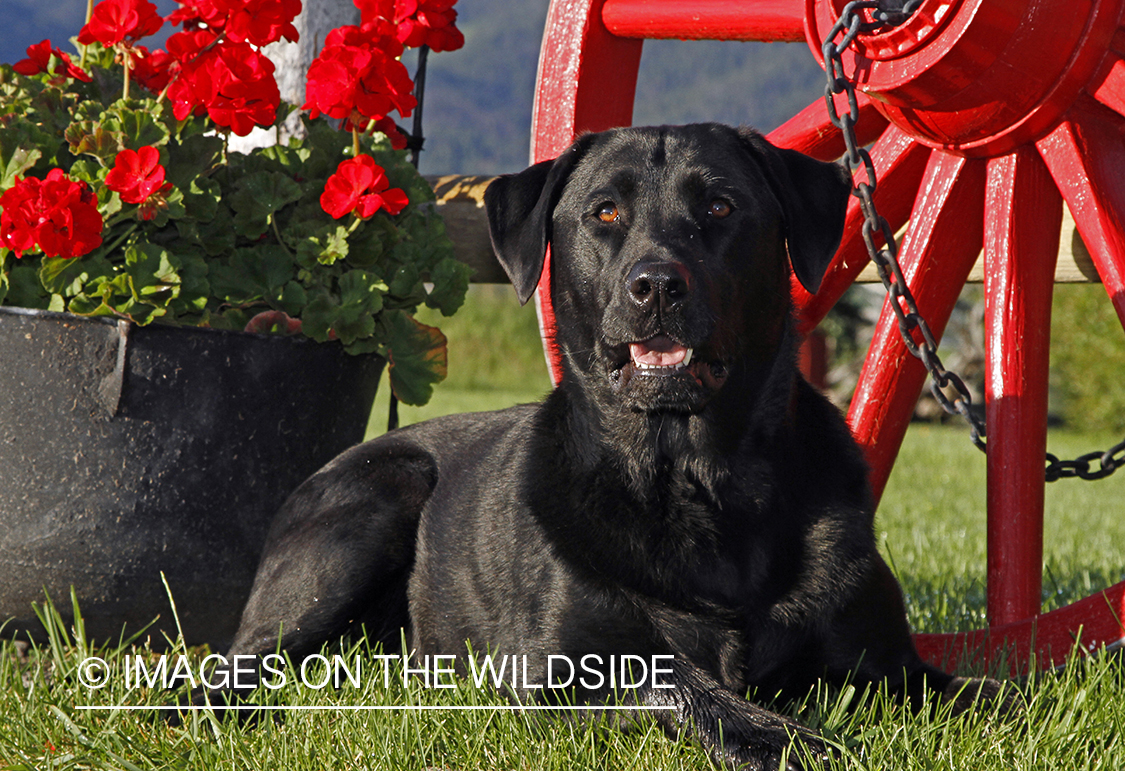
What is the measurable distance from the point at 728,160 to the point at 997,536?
1048 millimetres

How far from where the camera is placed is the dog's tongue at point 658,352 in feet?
6.88

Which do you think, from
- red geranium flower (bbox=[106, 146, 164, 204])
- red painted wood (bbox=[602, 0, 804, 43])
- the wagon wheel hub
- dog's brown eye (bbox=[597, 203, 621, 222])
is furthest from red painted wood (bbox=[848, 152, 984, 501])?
red geranium flower (bbox=[106, 146, 164, 204])

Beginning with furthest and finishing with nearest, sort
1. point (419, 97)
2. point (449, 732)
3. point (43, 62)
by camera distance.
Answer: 1. point (419, 97)
2. point (43, 62)
3. point (449, 732)

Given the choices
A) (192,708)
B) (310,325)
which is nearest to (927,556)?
(310,325)

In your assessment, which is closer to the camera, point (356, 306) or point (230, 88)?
point (230, 88)

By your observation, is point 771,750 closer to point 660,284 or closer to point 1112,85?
point 660,284

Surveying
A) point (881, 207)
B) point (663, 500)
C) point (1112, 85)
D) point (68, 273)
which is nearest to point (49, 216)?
point (68, 273)

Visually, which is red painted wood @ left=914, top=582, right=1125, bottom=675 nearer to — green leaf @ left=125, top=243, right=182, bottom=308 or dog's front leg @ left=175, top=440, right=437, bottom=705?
dog's front leg @ left=175, top=440, right=437, bottom=705

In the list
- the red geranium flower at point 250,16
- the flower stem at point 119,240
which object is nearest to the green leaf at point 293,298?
the flower stem at point 119,240

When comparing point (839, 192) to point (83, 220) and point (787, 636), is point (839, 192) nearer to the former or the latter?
point (787, 636)

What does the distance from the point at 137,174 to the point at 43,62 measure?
2.45ft

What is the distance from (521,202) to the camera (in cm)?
238

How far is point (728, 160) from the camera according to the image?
226 centimetres

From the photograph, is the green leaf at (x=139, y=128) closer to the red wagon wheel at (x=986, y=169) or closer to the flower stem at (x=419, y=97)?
the flower stem at (x=419, y=97)
